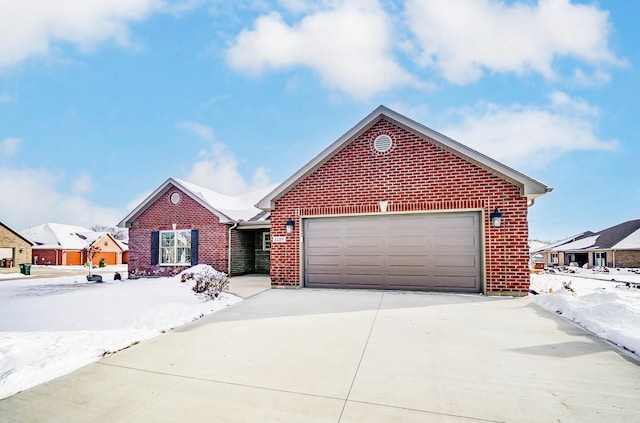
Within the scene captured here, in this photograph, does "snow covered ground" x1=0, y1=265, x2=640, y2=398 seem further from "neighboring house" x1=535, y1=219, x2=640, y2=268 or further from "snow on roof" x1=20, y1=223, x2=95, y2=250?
"neighboring house" x1=535, y1=219, x2=640, y2=268

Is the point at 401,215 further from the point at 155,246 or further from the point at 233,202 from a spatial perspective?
the point at 155,246

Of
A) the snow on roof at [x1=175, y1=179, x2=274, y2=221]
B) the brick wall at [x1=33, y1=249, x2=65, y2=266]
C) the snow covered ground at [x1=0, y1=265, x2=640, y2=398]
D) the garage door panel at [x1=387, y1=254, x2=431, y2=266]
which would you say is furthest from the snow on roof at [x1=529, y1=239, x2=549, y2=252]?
the brick wall at [x1=33, y1=249, x2=65, y2=266]

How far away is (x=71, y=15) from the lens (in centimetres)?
927

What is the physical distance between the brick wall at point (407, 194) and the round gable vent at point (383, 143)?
0.44 ft

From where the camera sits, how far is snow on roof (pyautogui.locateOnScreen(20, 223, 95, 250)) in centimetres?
3603

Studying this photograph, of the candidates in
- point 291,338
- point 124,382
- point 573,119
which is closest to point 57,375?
point 124,382

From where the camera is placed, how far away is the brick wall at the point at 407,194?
8086 mm

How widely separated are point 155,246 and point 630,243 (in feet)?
148

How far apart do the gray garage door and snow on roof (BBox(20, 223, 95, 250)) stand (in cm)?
4010

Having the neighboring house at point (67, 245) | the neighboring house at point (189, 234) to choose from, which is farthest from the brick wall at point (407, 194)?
the neighboring house at point (67, 245)

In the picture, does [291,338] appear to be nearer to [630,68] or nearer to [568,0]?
[568,0]

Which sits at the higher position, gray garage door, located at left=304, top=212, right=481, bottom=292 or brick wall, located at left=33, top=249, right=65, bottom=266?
gray garage door, located at left=304, top=212, right=481, bottom=292

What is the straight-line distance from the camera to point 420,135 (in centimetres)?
889

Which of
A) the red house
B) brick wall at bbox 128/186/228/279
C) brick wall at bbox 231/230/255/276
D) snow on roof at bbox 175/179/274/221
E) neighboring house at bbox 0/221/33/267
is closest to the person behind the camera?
the red house
